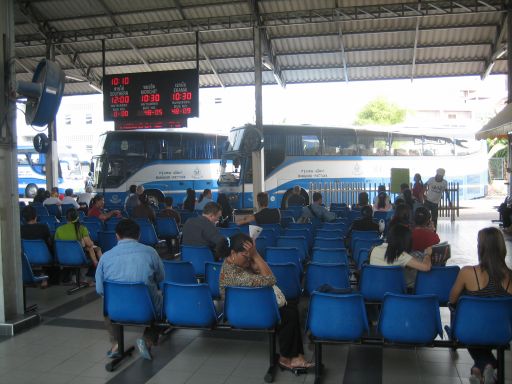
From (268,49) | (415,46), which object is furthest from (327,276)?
(415,46)

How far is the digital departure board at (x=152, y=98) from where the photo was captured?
14795 millimetres

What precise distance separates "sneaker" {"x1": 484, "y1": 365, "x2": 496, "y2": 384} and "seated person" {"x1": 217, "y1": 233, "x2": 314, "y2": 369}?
4.65ft

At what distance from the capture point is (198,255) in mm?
6695

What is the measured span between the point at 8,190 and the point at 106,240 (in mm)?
2821

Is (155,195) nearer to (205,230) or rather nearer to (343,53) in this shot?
(343,53)

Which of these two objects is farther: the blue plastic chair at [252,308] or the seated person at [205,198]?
the seated person at [205,198]

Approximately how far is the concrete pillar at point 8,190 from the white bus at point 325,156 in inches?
465

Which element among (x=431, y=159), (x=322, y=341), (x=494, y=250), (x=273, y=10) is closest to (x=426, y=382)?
(x=322, y=341)

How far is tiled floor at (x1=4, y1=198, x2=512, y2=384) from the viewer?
14.4 feet

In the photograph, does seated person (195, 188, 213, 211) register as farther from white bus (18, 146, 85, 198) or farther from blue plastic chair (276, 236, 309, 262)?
white bus (18, 146, 85, 198)

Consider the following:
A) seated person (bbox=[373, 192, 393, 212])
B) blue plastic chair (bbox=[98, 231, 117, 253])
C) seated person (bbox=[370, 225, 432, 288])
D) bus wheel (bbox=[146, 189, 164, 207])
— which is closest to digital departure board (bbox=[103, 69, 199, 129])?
bus wheel (bbox=[146, 189, 164, 207])

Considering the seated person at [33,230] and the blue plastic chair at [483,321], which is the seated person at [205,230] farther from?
the blue plastic chair at [483,321]

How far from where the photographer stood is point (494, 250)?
4020 millimetres

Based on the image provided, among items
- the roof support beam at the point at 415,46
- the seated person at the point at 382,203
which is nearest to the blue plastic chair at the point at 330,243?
the seated person at the point at 382,203
